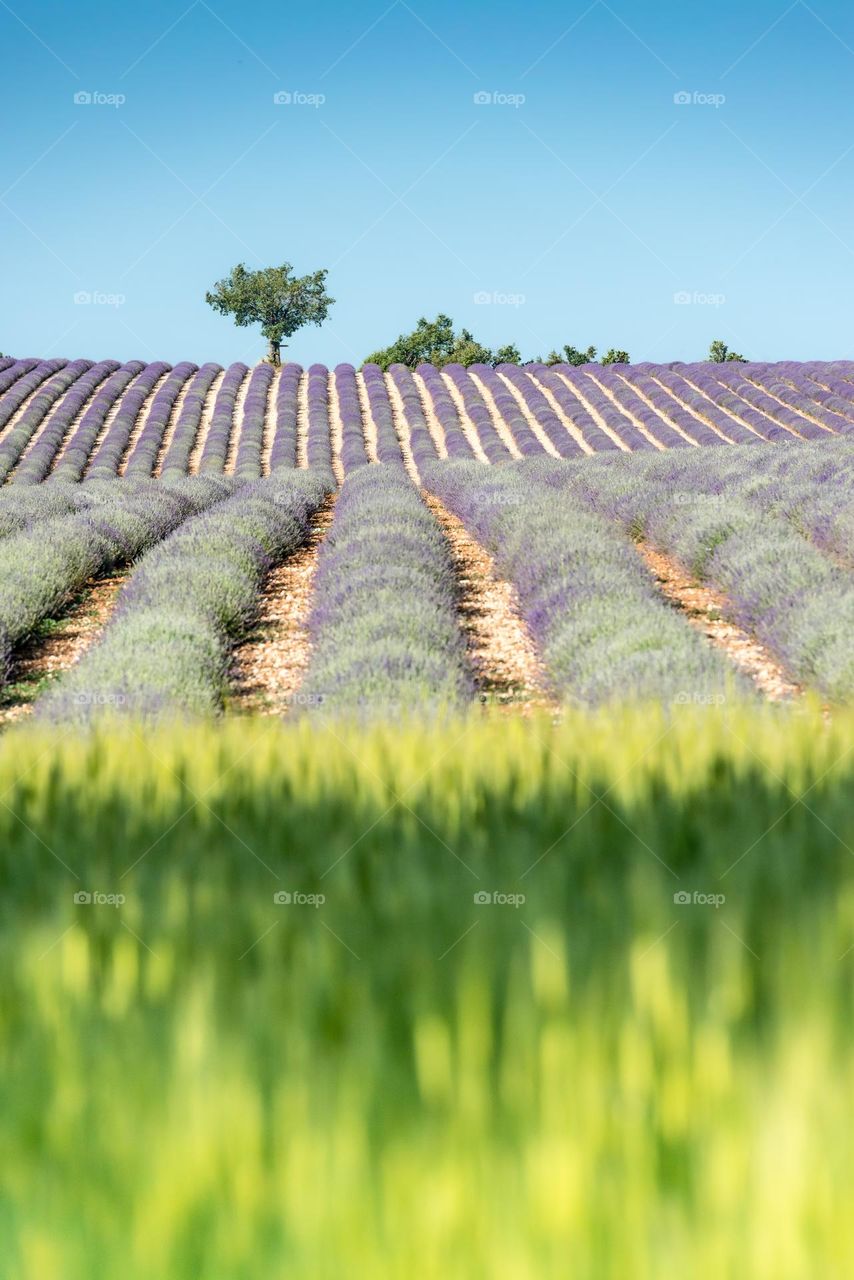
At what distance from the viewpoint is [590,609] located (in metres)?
7.98

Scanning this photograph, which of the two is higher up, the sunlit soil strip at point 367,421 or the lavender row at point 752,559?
the sunlit soil strip at point 367,421

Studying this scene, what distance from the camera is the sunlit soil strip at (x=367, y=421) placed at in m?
29.4

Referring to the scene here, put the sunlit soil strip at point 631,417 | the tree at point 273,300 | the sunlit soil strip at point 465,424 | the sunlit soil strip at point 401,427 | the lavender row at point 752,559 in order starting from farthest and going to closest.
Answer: the tree at point 273,300, the sunlit soil strip at point 465,424, the sunlit soil strip at point 631,417, the sunlit soil strip at point 401,427, the lavender row at point 752,559

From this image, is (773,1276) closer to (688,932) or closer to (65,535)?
(688,932)

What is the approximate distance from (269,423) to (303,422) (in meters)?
0.98

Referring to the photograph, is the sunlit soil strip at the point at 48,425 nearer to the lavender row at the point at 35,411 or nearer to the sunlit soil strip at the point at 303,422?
the lavender row at the point at 35,411

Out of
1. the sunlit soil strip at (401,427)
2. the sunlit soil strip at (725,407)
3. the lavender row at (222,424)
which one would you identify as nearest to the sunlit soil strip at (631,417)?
the sunlit soil strip at (725,407)

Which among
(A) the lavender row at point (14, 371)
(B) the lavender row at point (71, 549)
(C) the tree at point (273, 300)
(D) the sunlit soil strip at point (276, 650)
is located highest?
(C) the tree at point (273, 300)

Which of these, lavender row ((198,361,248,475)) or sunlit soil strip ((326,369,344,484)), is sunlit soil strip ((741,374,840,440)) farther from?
lavender row ((198,361,248,475))

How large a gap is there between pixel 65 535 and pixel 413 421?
21381 millimetres

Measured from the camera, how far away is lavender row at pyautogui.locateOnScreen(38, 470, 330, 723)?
604cm

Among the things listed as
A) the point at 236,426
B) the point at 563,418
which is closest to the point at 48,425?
the point at 236,426

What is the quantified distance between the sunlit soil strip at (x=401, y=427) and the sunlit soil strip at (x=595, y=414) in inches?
190

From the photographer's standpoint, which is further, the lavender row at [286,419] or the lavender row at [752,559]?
the lavender row at [286,419]
